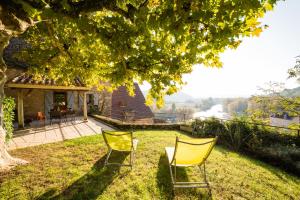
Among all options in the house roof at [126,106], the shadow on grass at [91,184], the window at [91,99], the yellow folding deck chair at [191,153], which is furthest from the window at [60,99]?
the yellow folding deck chair at [191,153]

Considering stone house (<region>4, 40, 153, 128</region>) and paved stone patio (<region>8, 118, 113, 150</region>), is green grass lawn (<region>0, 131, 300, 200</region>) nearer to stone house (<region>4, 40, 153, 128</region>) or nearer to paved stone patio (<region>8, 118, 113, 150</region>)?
paved stone patio (<region>8, 118, 113, 150</region>)

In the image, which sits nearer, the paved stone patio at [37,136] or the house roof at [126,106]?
the paved stone patio at [37,136]

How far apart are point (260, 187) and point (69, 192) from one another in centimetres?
426

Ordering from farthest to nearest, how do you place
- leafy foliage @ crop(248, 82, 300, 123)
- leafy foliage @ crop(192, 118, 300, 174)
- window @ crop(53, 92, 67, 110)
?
window @ crop(53, 92, 67, 110) < leafy foliage @ crop(248, 82, 300, 123) < leafy foliage @ crop(192, 118, 300, 174)

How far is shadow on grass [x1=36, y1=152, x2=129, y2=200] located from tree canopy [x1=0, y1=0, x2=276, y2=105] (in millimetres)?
2168

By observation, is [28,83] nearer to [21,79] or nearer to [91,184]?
[21,79]

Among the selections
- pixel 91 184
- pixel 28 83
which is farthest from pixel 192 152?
pixel 28 83

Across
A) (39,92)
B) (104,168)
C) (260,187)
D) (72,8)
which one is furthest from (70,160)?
(39,92)

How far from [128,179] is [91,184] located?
840mm

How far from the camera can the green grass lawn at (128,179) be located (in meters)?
3.98

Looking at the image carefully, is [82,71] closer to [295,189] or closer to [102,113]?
[295,189]

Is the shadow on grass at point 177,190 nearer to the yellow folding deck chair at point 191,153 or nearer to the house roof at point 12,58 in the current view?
the yellow folding deck chair at point 191,153

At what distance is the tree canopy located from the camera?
110 inches

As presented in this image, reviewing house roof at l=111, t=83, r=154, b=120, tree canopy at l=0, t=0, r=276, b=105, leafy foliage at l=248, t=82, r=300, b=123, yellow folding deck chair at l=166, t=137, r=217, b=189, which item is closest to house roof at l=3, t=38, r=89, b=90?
tree canopy at l=0, t=0, r=276, b=105
